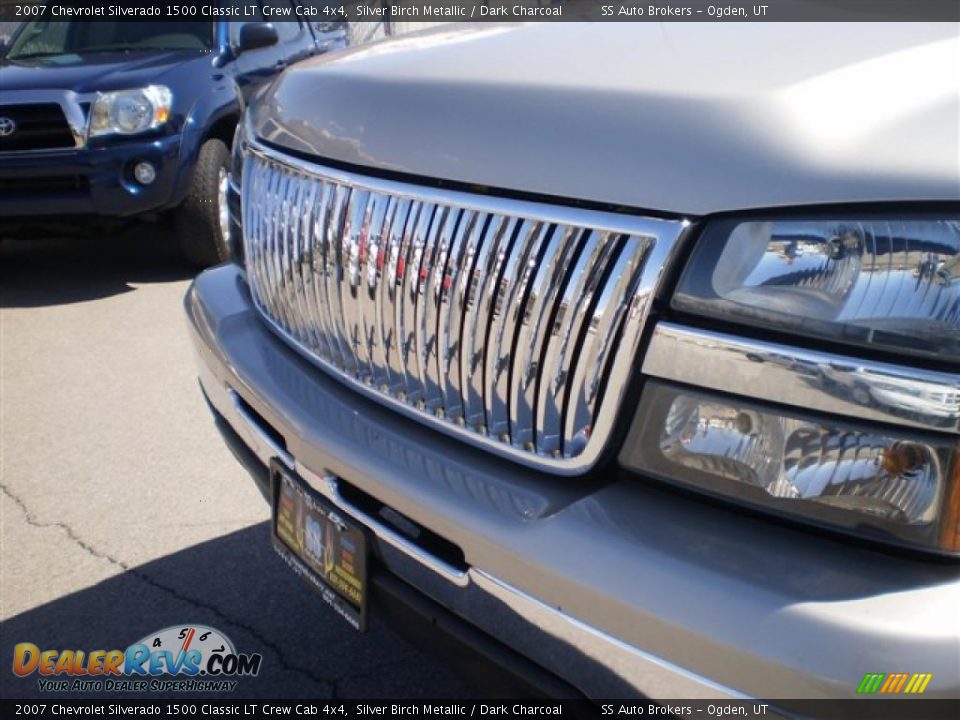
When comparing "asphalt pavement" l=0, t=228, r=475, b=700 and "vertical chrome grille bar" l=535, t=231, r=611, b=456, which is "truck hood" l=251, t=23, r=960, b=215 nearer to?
"vertical chrome grille bar" l=535, t=231, r=611, b=456

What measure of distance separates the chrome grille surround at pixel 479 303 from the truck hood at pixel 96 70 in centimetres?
410

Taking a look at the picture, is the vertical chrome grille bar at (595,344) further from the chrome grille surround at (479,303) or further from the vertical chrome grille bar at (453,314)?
the vertical chrome grille bar at (453,314)

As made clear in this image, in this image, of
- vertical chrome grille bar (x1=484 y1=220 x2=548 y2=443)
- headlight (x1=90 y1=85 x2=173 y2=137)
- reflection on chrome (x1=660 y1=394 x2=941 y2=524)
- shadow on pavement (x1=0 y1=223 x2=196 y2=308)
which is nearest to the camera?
reflection on chrome (x1=660 y1=394 x2=941 y2=524)

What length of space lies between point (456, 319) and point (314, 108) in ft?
2.35

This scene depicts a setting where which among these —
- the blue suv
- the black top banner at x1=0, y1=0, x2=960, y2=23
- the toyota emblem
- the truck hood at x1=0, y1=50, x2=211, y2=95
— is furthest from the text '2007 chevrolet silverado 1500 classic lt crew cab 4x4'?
the toyota emblem

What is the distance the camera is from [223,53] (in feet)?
21.1

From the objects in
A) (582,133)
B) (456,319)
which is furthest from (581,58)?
(456,319)

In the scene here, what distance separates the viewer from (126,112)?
18.9 feet

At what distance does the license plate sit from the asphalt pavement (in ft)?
0.32

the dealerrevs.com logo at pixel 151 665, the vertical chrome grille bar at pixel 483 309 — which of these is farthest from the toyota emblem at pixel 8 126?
the vertical chrome grille bar at pixel 483 309

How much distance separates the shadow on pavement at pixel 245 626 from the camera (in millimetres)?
2557

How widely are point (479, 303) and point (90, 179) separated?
15.7 ft

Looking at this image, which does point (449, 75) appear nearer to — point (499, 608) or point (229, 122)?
point (499, 608)

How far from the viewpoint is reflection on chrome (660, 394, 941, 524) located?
127 centimetres
